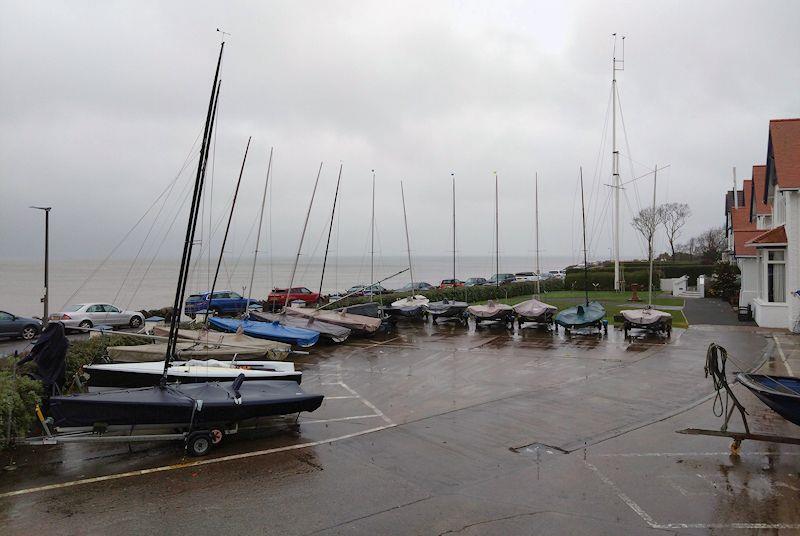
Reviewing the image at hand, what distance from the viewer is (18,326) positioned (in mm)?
23375

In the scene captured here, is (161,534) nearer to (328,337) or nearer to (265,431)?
(265,431)

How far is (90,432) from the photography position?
9758mm

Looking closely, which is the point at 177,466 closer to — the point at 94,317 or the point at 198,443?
the point at 198,443

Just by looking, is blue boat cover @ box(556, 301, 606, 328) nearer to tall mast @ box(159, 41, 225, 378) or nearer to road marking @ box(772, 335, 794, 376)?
road marking @ box(772, 335, 794, 376)

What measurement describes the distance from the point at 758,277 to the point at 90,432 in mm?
30625

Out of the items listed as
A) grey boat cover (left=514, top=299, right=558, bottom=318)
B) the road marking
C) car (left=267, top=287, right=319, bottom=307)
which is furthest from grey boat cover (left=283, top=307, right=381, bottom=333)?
the road marking

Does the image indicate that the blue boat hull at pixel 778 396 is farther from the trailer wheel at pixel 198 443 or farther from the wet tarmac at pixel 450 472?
the trailer wheel at pixel 198 443

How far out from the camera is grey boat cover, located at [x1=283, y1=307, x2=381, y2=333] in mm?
23766

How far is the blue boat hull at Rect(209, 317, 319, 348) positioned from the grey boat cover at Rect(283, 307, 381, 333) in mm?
2399

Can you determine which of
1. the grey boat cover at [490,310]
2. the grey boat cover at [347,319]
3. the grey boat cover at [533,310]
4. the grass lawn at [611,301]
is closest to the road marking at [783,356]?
the grass lawn at [611,301]

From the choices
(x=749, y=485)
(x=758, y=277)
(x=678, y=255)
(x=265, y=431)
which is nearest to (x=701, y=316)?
(x=758, y=277)

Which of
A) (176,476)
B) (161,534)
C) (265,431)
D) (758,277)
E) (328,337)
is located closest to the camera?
(161,534)

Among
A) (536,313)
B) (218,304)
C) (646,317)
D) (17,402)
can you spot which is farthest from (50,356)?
(218,304)

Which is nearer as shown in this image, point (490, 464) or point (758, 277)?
A: point (490, 464)
